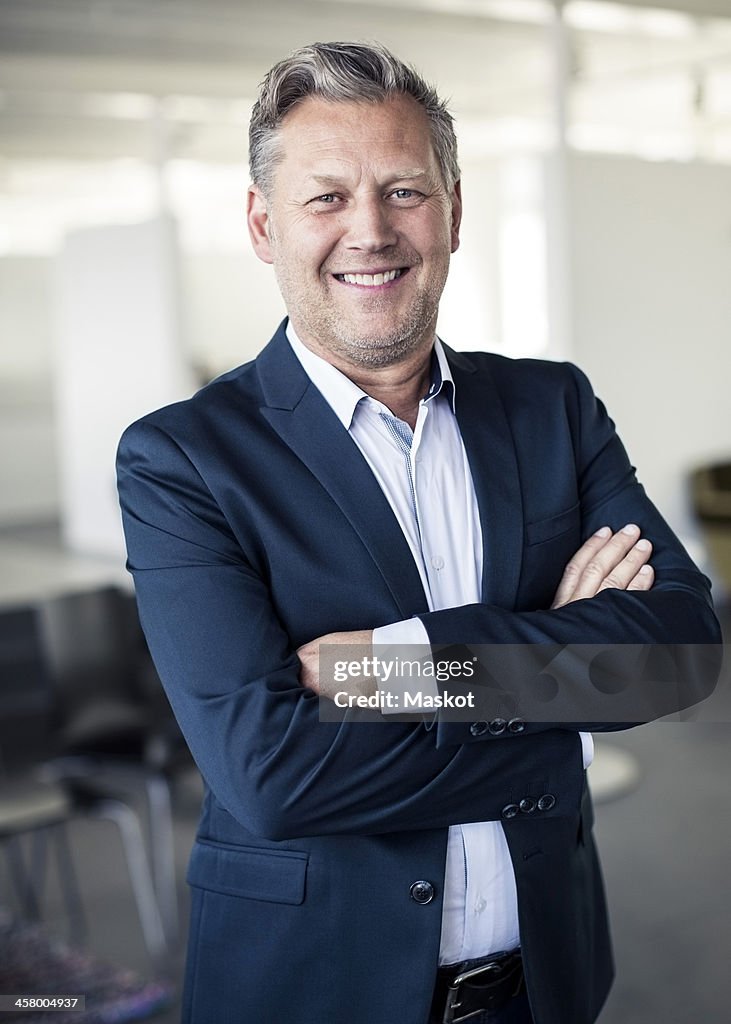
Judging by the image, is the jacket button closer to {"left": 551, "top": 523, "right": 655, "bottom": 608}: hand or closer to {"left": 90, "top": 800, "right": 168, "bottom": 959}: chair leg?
{"left": 551, "top": 523, "right": 655, "bottom": 608}: hand

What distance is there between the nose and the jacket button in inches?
28.4

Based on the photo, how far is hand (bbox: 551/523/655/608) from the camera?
4.81 feet

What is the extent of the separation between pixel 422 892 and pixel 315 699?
27 centimetres

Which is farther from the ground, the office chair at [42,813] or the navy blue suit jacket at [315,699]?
the navy blue suit jacket at [315,699]

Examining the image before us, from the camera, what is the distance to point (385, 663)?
4.22ft

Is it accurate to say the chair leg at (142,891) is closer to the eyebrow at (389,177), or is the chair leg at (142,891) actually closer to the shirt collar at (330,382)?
the shirt collar at (330,382)

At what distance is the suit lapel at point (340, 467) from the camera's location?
4.44ft

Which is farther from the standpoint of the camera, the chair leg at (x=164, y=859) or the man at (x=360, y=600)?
the chair leg at (x=164, y=859)

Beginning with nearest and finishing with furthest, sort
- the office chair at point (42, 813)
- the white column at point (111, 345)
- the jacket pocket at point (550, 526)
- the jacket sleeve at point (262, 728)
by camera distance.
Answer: the jacket sleeve at point (262, 728) < the jacket pocket at point (550, 526) < the office chair at point (42, 813) < the white column at point (111, 345)

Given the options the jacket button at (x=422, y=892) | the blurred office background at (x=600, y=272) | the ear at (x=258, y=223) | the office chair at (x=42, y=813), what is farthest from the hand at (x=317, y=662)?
the office chair at (x=42, y=813)

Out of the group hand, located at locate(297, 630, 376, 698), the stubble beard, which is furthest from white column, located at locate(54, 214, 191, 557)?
hand, located at locate(297, 630, 376, 698)

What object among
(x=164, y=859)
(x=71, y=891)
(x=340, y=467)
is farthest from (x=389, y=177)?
(x=71, y=891)

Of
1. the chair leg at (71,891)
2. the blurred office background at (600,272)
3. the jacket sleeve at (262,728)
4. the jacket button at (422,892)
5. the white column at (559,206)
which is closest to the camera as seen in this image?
the jacket sleeve at (262,728)

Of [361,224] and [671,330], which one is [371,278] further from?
[671,330]
